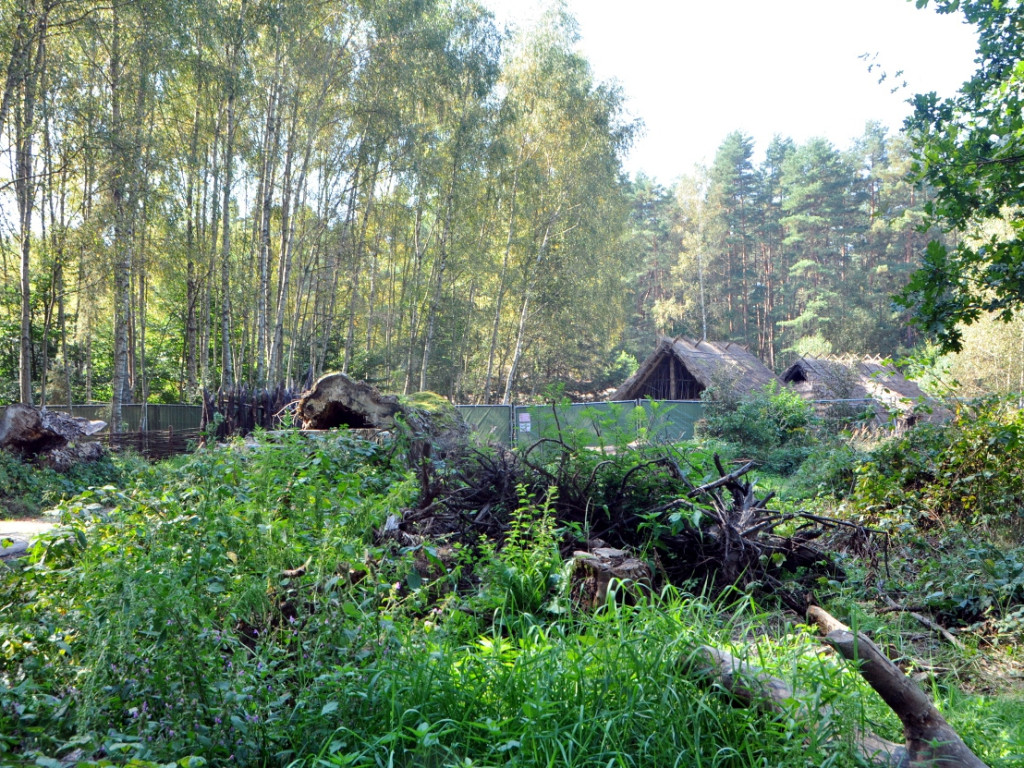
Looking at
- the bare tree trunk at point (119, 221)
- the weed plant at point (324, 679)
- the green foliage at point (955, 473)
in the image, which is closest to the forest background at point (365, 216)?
the bare tree trunk at point (119, 221)

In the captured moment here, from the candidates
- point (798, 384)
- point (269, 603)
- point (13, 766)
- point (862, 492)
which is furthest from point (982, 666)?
point (798, 384)

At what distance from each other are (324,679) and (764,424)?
51.2 feet

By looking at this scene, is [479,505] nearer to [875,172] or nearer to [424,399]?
[424,399]

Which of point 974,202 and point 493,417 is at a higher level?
point 974,202

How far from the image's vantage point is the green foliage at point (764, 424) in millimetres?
15586

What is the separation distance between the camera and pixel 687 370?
24.7m

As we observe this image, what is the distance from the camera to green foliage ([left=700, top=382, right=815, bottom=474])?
15586mm

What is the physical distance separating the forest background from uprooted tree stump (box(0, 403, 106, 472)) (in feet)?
7.34

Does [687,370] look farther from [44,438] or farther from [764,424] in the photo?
[44,438]

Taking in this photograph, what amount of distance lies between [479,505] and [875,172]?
46.3 metres

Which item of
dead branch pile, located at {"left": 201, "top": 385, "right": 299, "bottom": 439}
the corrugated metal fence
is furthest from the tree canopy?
dead branch pile, located at {"left": 201, "top": 385, "right": 299, "bottom": 439}

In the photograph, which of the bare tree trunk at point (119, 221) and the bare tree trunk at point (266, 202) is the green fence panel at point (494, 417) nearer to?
the bare tree trunk at point (266, 202)

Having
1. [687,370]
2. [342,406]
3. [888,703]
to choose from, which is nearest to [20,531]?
[342,406]

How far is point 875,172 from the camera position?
1722 inches
